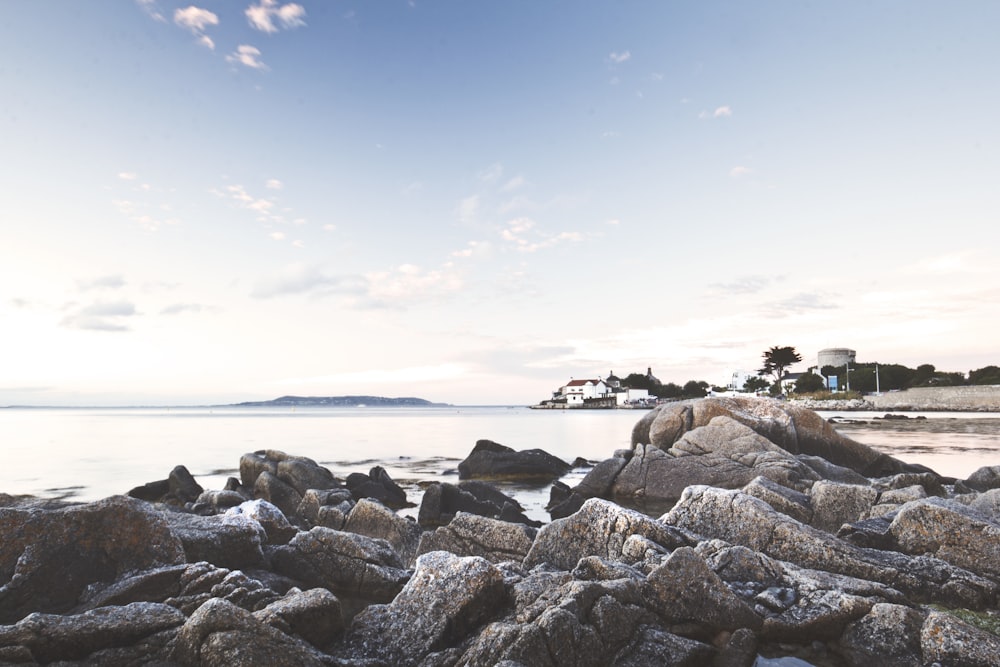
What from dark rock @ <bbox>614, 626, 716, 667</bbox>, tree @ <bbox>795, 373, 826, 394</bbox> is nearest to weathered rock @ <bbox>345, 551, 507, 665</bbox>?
dark rock @ <bbox>614, 626, 716, 667</bbox>

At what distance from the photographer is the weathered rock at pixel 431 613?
6039mm

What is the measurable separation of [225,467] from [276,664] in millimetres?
28764

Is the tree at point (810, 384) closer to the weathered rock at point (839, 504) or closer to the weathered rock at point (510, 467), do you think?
the weathered rock at point (510, 467)

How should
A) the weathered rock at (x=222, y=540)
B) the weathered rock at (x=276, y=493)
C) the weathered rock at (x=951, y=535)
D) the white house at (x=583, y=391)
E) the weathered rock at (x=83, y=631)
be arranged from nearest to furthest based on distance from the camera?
the weathered rock at (x=83, y=631) → the weathered rock at (x=951, y=535) → the weathered rock at (x=222, y=540) → the weathered rock at (x=276, y=493) → the white house at (x=583, y=391)

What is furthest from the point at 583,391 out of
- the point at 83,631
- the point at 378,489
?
the point at 83,631

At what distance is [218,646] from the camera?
5.04 m

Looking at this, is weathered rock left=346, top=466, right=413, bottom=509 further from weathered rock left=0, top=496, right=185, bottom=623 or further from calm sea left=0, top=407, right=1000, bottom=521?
weathered rock left=0, top=496, right=185, bottom=623

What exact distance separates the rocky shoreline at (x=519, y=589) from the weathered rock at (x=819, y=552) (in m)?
0.02

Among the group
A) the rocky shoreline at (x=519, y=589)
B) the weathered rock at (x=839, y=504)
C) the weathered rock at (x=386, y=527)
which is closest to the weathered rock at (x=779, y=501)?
the rocky shoreline at (x=519, y=589)

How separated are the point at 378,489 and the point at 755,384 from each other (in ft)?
549

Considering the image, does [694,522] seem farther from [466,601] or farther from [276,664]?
[276,664]

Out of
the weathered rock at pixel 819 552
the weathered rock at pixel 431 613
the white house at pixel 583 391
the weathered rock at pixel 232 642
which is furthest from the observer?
the white house at pixel 583 391

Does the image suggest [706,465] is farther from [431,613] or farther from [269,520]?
[431,613]

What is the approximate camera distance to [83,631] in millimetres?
5336
